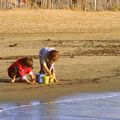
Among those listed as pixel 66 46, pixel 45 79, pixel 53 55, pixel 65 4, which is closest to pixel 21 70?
pixel 45 79

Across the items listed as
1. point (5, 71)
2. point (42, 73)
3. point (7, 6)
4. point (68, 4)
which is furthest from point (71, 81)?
point (68, 4)

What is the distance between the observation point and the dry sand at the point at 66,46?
16969 mm

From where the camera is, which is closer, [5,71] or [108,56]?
[5,71]

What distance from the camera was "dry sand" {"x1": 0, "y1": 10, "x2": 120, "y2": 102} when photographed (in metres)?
17.0

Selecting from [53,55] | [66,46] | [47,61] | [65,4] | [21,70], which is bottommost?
[66,46]

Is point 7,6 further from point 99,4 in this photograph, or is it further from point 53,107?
point 53,107

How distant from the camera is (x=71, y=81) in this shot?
58.9 ft

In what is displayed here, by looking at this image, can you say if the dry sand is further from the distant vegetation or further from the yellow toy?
the distant vegetation

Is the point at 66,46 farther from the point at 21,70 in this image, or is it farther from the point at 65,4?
the point at 65,4

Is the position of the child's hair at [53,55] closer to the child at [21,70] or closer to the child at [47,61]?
the child at [47,61]

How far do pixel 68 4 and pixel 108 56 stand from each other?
18.3 meters

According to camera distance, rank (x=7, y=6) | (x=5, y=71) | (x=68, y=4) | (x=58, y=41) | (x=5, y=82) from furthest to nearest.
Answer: (x=68, y=4) < (x=7, y=6) < (x=58, y=41) < (x=5, y=71) < (x=5, y=82)

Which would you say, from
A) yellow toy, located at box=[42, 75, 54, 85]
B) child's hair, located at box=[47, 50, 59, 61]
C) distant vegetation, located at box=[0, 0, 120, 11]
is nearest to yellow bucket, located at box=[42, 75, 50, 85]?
yellow toy, located at box=[42, 75, 54, 85]

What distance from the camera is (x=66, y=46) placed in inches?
1064
